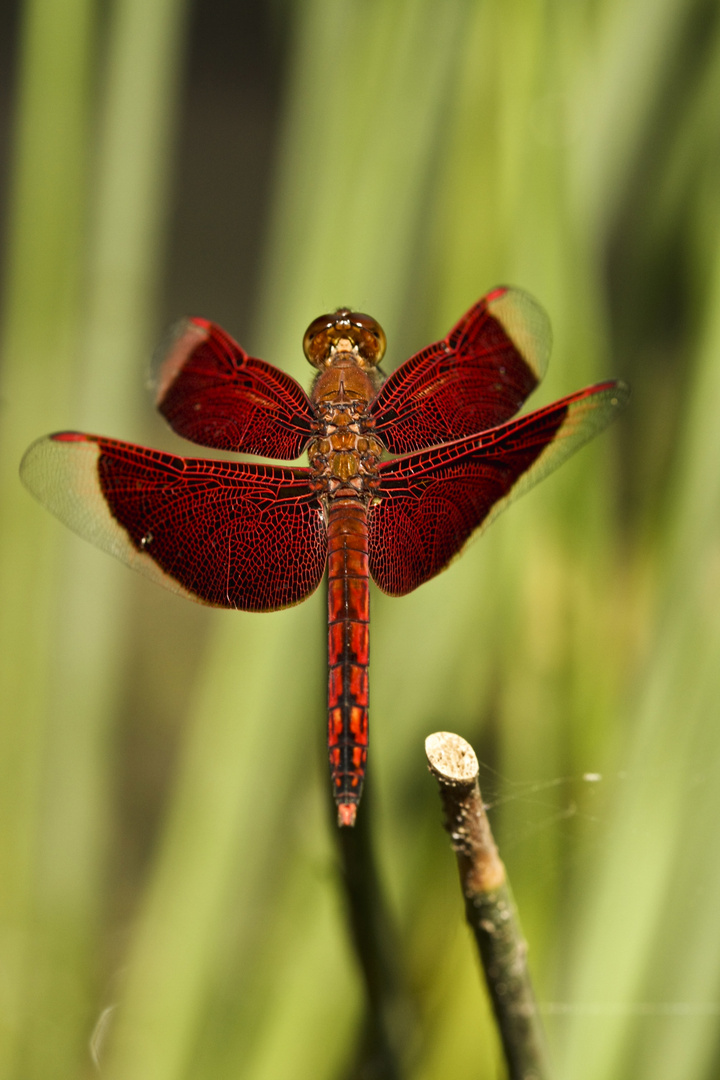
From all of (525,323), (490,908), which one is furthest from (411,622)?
(490,908)

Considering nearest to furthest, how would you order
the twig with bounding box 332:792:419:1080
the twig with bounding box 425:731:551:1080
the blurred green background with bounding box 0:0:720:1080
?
1. the twig with bounding box 425:731:551:1080
2. the twig with bounding box 332:792:419:1080
3. the blurred green background with bounding box 0:0:720:1080

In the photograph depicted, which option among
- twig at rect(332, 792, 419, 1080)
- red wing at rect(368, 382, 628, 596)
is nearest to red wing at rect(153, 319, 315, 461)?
red wing at rect(368, 382, 628, 596)

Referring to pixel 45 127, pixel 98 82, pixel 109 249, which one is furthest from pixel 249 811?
pixel 98 82

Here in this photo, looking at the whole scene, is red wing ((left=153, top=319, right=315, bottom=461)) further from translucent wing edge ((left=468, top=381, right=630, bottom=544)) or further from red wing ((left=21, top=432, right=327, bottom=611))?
translucent wing edge ((left=468, top=381, right=630, bottom=544))

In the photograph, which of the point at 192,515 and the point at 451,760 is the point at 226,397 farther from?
the point at 451,760

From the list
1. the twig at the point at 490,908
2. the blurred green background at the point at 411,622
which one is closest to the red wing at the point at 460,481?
the blurred green background at the point at 411,622

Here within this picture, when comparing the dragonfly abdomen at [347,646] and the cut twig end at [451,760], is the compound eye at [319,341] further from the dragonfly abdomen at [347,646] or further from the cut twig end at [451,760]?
the cut twig end at [451,760]
